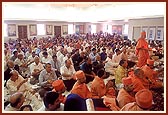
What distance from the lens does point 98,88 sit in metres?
2.29

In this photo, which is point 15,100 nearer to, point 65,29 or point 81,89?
point 81,89

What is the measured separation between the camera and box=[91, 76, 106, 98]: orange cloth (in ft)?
7.19

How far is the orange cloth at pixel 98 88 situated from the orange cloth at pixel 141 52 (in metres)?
0.56

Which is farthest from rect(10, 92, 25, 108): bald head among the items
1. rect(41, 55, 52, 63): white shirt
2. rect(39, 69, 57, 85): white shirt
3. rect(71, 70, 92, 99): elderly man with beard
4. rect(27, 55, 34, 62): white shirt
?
rect(41, 55, 52, 63): white shirt

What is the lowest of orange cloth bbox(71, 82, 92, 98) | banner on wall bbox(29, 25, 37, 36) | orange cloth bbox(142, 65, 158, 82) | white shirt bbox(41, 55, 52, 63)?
orange cloth bbox(71, 82, 92, 98)

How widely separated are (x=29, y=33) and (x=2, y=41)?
2.42ft

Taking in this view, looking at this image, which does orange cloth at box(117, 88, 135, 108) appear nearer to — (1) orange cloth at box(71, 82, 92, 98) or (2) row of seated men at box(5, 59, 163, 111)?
(2) row of seated men at box(5, 59, 163, 111)

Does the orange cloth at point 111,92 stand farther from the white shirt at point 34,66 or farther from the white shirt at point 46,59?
the white shirt at point 46,59

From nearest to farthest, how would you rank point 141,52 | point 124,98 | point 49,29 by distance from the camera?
point 124,98, point 49,29, point 141,52

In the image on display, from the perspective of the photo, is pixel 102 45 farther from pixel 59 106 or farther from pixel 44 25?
pixel 59 106

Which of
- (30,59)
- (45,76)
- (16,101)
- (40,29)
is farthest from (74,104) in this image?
(30,59)

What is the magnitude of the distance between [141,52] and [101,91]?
2.30 feet

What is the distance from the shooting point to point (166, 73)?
1.33m

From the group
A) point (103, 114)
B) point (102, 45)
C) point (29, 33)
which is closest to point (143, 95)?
point (103, 114)
